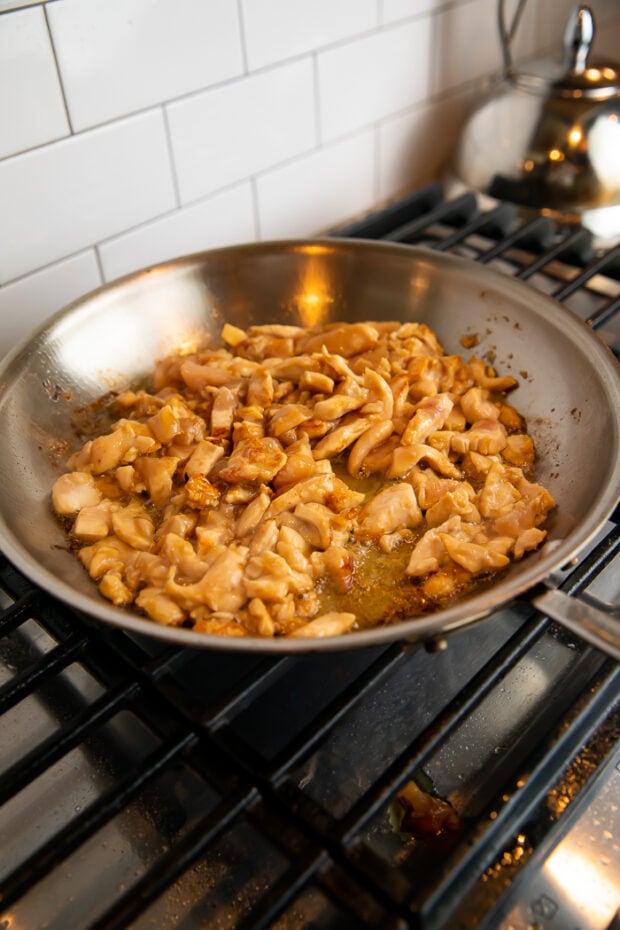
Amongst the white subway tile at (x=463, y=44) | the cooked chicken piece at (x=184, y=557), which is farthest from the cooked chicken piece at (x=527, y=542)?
the white subway tile at (x=463, y=44)

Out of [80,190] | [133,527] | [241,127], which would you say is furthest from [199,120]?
[133,527]

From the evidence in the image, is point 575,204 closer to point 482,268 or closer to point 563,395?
point 482,268

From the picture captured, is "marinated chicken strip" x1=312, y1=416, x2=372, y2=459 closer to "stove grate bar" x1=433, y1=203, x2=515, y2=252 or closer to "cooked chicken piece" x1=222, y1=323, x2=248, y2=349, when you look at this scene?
"cooked chicken piece" x1=222, y1=323, x2=248, y2=349

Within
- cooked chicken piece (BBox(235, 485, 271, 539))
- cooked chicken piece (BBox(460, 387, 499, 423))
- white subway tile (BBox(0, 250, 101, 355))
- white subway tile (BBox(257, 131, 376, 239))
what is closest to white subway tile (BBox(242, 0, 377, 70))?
white subway tile (BBox(257, 131, 376, 239))

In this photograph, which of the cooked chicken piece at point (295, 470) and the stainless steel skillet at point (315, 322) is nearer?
the stainless steel skillet at point (315, 322)

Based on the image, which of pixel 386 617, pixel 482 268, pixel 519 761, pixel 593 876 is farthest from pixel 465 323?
pixel 593 876

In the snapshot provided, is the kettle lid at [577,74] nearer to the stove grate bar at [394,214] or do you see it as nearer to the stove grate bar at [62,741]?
the stove grate bar at [394,214]
